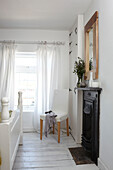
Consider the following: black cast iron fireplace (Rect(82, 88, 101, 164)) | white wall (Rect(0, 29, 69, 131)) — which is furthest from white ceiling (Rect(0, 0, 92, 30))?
black cast iron fireplace (Rect(82, 88, 101, 164))

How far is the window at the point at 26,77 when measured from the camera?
15.1 feet

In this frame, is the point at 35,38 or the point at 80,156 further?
the point at 35,38

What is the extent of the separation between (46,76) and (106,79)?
7.61 feet

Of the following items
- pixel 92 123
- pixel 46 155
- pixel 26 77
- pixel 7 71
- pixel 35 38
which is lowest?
pixel 46 155

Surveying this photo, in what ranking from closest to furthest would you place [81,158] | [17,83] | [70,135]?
1. [81,158]
2. [70,135]
3. [17,83]

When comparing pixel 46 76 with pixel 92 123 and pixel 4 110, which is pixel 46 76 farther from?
pixel 4 110

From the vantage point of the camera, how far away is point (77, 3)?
296cm

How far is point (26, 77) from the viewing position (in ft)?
15.3

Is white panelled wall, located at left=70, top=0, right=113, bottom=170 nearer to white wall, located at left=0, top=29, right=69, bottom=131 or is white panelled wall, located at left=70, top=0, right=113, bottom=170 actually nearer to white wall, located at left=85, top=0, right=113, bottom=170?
white wall, located at left=85, top=0, right=113, bottom=170

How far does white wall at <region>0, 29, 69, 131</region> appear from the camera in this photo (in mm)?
4395

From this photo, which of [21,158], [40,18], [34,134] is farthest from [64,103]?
[40,18]

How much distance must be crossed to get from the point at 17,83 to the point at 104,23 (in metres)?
3.00

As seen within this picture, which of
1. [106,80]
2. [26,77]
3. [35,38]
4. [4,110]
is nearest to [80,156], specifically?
[106,80]

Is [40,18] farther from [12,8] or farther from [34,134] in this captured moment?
[34,134]
